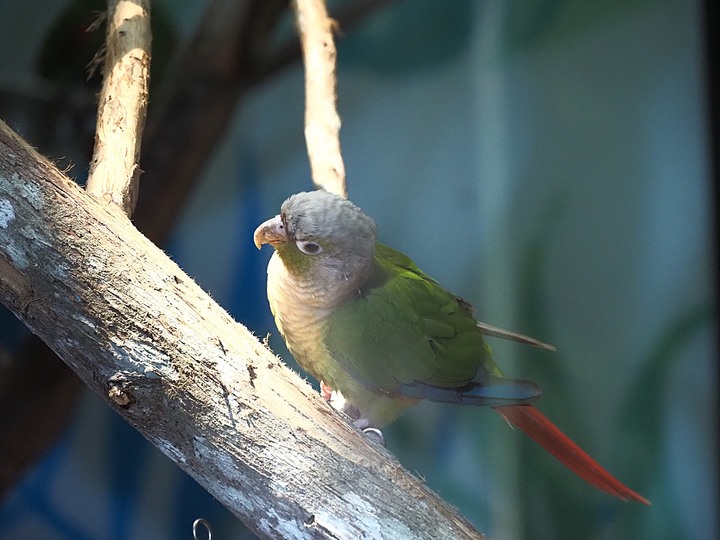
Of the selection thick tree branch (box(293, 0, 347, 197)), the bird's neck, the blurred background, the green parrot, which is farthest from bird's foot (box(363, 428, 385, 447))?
the blurred background

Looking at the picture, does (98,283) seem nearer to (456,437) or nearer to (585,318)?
(456,437)

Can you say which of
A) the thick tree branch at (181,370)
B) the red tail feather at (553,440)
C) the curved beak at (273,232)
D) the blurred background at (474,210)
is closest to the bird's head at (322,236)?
the curved beak at (273,232)

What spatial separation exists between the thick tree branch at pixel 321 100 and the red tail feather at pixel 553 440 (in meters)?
0.36

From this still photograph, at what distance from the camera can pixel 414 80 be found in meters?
1.34

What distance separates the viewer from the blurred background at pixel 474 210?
116 cm

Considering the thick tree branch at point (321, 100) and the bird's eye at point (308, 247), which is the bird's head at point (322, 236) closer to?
the bird's eye at point (308, 247)

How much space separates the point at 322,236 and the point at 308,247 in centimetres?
2

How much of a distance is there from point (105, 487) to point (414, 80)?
3.17 feet

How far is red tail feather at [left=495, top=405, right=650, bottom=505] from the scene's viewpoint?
0.84 meters

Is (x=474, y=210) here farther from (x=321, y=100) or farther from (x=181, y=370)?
(x=181, y=370)

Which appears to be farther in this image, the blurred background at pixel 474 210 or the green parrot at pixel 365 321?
the blurred background at pixel 474 210

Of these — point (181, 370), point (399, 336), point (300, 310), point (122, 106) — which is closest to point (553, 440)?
point (399, 336)

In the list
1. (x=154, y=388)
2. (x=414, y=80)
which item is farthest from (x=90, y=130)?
(x=154, y=388)

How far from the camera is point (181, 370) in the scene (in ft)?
1.90
